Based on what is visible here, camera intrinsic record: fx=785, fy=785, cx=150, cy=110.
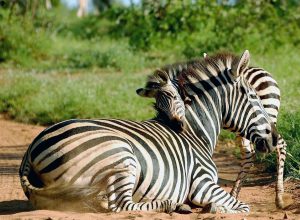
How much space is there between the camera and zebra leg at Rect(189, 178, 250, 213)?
21.1 ft

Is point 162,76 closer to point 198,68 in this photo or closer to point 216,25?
point 198,68

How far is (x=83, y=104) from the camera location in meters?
12.1

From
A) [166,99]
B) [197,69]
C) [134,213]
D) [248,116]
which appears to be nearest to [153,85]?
[166,99]

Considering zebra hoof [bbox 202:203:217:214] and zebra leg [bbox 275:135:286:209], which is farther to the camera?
zebra leg [bbox 275:135:286:209]

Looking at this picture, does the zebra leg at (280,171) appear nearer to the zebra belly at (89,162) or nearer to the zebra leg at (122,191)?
the zebra belly at (89,162)

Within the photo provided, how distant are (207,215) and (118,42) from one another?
45.4 ft

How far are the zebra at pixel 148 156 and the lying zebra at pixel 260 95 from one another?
10 cm

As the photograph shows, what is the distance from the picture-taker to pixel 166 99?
6801mm

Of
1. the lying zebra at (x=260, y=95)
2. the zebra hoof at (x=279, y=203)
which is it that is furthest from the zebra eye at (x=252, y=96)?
the zebra hoof at (x=279, y=203)

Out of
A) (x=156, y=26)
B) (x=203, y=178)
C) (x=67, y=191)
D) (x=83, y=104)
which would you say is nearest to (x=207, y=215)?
(x=203, y=178)

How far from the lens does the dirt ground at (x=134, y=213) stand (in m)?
5.93

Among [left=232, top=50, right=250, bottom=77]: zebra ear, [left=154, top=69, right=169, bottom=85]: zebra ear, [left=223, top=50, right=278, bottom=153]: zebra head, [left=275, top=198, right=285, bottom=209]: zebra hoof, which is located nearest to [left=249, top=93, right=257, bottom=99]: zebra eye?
[left=223, top=50, right=278, bottom=153]: zebra head

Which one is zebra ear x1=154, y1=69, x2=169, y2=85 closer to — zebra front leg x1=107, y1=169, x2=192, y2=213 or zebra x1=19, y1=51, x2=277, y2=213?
zebra x1=19, y1=51, x2=277, y2=213

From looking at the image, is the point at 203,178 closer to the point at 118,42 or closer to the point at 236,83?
the point at 236,83
